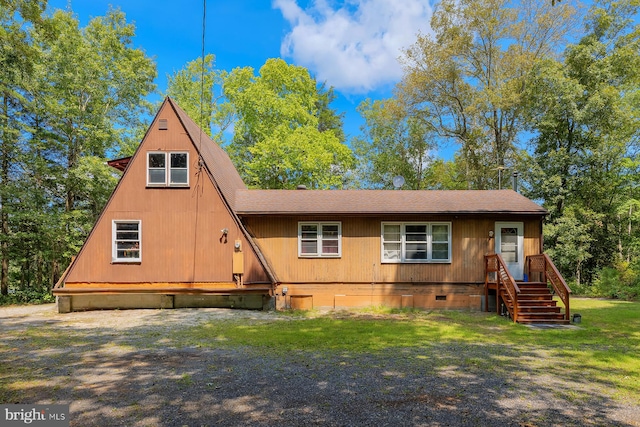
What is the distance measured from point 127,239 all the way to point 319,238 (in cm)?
685

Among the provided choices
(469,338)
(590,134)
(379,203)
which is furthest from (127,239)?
(590,134)

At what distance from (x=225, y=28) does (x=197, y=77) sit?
20994mm

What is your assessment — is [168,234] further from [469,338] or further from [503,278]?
[503,278]

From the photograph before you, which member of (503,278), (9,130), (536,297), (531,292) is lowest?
(536,297)

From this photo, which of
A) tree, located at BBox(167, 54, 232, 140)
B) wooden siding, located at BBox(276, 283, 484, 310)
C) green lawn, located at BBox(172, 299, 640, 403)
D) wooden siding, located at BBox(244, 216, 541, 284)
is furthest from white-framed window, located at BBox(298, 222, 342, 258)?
tree, located at BBox(167, 54, 232, 140)

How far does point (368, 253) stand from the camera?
44.0 ft

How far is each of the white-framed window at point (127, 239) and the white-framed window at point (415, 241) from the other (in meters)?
8.81

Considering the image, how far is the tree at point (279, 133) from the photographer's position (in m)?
26.0

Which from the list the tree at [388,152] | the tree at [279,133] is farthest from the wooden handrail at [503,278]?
the tree at [388,152]

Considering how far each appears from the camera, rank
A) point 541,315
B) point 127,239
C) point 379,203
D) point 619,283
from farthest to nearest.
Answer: point 619,283 < point 379,203 < point 127,239 < point 541,315

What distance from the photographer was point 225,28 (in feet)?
31.3

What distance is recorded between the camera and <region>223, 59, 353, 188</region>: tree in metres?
26.0

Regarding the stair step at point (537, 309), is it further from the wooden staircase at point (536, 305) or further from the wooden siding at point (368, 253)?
the wooden siding at point (368, 253)

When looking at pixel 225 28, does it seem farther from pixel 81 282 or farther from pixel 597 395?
pixel 597 395
